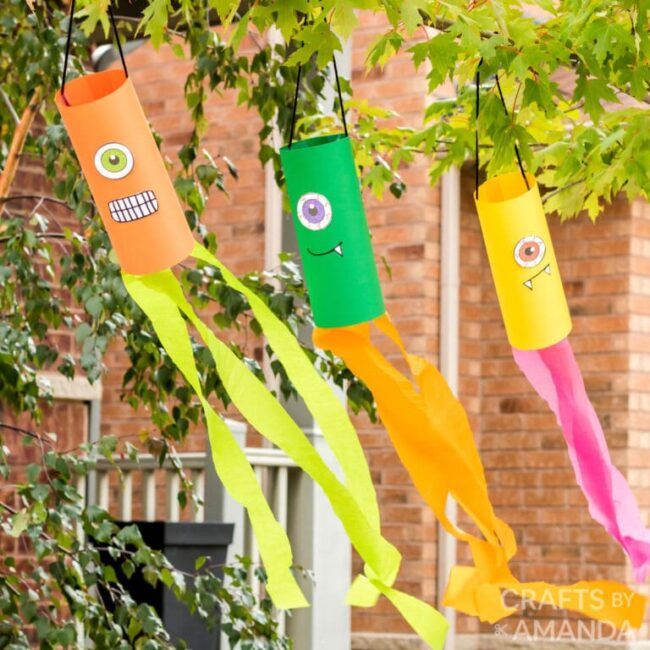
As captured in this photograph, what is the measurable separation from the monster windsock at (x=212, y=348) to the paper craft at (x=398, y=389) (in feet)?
0.36

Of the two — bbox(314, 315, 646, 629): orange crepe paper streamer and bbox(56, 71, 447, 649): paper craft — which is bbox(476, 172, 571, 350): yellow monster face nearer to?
bbox(314, 315, 646, 629): orange crepe paper streamer

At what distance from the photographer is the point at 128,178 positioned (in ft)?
6.38

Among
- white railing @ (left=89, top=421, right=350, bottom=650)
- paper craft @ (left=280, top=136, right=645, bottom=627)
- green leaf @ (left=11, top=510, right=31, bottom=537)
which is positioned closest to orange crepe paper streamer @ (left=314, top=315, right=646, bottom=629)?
paper craft @ (left=280, top=136, right=645, bottom=627)

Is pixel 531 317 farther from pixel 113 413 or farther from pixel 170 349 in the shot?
pixel 113 413

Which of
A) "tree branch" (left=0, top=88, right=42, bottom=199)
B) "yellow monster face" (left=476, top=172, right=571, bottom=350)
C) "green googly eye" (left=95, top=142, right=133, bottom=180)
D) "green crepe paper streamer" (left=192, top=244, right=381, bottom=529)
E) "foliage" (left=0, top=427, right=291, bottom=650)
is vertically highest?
"tree branch" (left=0, top=88, right=42, bottom=199)

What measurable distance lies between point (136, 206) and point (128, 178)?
1.5 inches

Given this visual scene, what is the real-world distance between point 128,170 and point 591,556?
525 cm

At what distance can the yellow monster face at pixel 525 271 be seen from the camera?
214 cm

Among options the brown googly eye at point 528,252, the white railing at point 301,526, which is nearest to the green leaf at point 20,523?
the white railing at point 301,526

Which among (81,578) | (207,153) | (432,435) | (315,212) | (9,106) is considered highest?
(9,106)

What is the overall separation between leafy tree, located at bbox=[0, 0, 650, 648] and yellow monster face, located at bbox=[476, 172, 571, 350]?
58cm

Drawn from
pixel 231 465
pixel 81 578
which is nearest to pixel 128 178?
pixel 231 465

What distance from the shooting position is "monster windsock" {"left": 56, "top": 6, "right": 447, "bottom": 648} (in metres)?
1.89

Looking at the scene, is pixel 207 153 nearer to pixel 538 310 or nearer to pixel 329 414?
pixel 538 310
